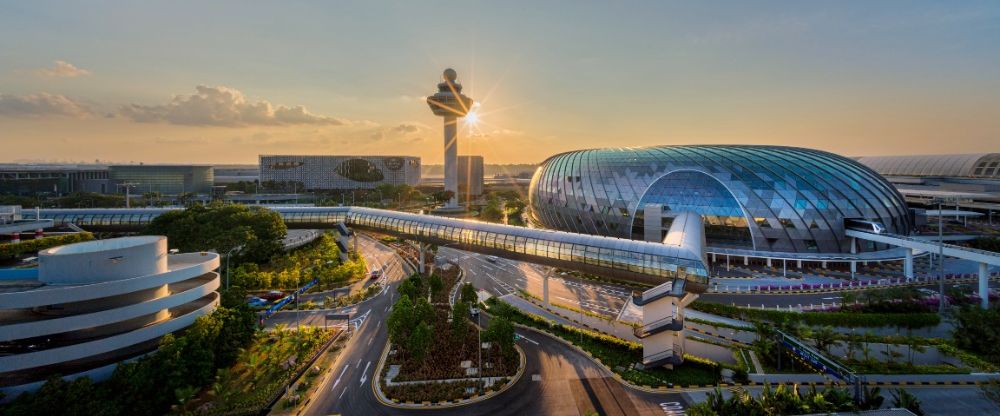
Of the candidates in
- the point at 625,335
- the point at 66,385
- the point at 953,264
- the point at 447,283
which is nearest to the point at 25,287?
the point at 66,385

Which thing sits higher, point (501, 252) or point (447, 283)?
point (501, 252)

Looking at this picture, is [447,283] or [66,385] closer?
[66,385]

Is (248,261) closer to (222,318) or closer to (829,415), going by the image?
(222,318)

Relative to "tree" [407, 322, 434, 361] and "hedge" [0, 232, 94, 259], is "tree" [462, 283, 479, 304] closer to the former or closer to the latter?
"tree" [407, 322, 434, 361]

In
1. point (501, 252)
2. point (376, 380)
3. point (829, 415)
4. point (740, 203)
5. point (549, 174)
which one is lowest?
point (376, 380)

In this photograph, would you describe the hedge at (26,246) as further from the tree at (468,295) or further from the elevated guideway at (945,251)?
the elevated guideway at (945,251)

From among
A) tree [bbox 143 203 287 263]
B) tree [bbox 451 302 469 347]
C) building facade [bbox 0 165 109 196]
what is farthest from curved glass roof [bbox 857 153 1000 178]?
building facade [bbox 0 165 109 196]

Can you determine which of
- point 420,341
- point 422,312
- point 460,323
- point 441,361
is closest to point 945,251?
point 460,323
